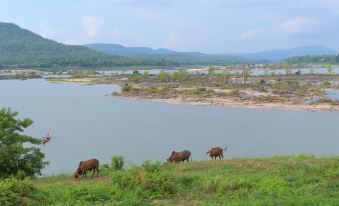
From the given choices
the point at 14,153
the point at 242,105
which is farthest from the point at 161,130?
the point at 14,153

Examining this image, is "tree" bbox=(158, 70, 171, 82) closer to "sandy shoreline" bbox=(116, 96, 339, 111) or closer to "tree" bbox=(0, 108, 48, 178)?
"sandy shoreline" bbox=(116, 96, 339, 111)

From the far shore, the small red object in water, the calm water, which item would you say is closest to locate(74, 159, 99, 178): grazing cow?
the calm water

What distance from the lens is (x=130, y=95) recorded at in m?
70.2

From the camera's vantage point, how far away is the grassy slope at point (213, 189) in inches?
400

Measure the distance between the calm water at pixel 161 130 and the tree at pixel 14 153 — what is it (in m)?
4.62

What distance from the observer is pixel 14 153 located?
17438 millimetres

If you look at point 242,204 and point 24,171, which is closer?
point 242,204

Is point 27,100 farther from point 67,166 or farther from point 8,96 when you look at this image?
point 67,166

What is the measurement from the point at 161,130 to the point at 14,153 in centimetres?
2439

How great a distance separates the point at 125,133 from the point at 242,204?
3060 centimetres

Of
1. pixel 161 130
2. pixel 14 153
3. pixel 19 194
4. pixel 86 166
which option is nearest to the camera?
pixel 19 194

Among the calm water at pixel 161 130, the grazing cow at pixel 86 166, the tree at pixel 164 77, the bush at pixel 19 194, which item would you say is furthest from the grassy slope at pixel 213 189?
the tree at pixel 164 77

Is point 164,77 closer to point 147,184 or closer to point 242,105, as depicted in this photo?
point 242,105

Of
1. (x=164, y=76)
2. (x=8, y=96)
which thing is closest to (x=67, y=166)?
(x=8, y=96)
